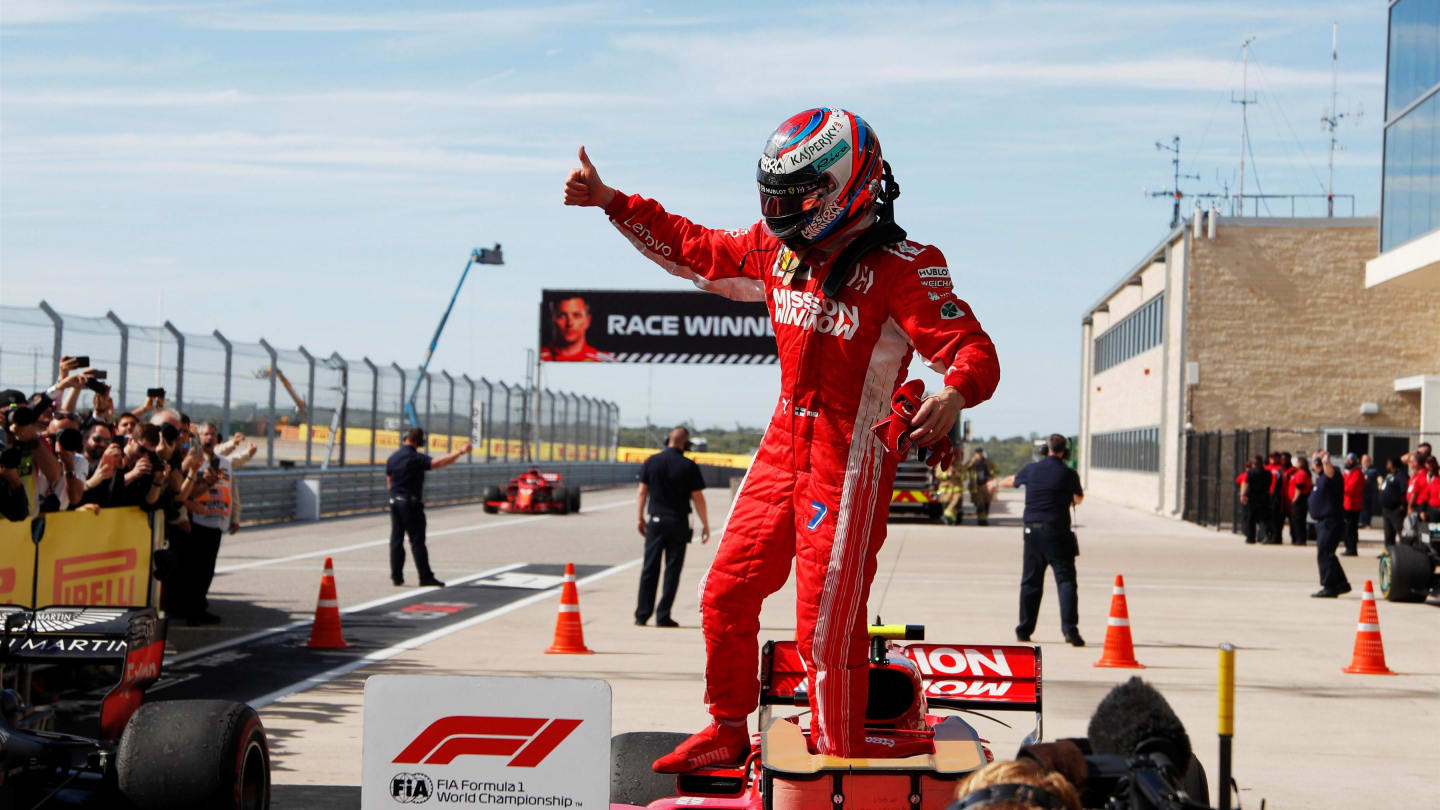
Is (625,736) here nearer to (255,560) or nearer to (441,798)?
(441,798)

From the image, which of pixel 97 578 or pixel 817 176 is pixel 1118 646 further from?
pixel 817 176

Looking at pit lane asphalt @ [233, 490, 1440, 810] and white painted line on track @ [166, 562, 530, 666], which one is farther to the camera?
white painted line on track @ [166, 562, 530, 666]

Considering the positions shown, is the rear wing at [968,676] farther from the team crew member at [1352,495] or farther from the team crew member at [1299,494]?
the team crew member at [1299,494]

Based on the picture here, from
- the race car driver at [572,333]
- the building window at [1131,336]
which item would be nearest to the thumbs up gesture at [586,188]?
the race car driver at [572,333]

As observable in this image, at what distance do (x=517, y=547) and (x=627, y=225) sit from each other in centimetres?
1728

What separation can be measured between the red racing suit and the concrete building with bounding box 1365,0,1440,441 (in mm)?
25111

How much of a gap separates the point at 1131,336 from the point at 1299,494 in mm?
21070

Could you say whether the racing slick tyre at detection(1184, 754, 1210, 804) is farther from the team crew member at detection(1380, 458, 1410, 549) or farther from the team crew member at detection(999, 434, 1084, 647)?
the team crew member at detection(1380, 458, 1410, 549)

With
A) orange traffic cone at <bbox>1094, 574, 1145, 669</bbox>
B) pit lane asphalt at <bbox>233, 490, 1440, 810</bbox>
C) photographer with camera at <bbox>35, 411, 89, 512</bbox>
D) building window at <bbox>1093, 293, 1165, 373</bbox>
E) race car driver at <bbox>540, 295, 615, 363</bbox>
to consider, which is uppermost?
building window at <bbox>1093, 293, 1165, 373</bbox>

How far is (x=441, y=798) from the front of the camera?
Answer: 3.55m

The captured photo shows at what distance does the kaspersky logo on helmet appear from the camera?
4.41 meters

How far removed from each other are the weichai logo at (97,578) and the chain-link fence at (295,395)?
272 inches

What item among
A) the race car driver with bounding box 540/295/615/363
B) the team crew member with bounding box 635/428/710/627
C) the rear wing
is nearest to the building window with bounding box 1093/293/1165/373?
the race car driver with bounding box 540/295/615/363

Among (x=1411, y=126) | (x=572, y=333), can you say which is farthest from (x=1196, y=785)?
(x=572, y=333)
